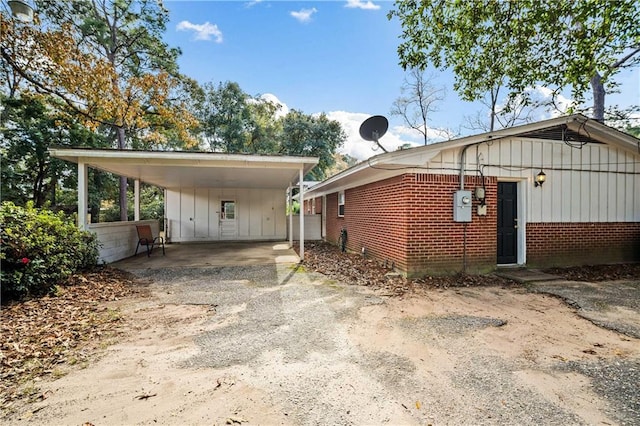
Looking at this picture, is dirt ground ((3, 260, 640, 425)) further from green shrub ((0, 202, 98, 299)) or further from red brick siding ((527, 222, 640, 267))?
red brick siding ((527, 222, 640, 267))

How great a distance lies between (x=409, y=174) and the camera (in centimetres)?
579

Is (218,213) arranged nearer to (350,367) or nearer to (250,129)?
(250,129)

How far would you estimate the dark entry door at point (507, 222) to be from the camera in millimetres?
6551

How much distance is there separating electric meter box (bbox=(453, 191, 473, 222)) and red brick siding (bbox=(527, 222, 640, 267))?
1.84 metres

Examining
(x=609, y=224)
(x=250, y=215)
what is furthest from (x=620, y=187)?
(x=250, y=215)

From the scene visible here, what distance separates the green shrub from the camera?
411 centimetres

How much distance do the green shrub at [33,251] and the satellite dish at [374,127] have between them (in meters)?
→ 6.84

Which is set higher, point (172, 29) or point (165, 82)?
point (172, 29)

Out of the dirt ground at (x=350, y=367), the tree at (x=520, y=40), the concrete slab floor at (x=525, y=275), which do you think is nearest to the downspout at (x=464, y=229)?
the concrete slab floor at (x=525, y=275)

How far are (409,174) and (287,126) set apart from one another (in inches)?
604

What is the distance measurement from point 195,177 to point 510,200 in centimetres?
924

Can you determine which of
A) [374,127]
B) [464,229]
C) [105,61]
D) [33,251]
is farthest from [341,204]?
[105,61]

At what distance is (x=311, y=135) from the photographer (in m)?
19.7

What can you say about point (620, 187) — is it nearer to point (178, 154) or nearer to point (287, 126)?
point (178, 154)
